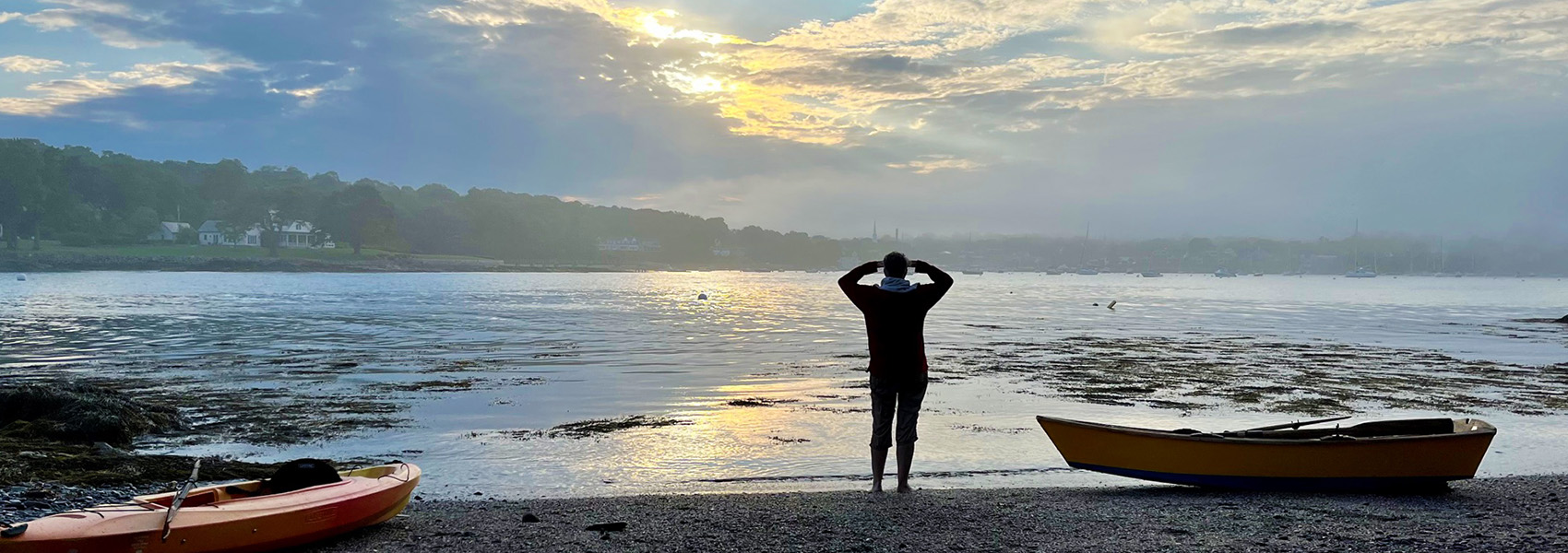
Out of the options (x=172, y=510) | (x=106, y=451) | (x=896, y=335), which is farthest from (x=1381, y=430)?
(x=106, y=451)

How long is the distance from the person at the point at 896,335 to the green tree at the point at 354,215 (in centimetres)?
17396

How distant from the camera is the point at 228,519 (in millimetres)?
7105

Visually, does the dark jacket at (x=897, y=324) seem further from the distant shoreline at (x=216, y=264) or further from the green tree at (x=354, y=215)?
the green tree at (x=354, y=215)

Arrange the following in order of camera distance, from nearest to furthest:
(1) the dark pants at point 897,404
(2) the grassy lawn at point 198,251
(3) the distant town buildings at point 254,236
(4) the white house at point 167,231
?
(1) the dark pants at point 897,404 → (2) the grassy lawn at point 198,251 → (4) the white house at point 167,231 → (3) the distant town buildings at point 254,236

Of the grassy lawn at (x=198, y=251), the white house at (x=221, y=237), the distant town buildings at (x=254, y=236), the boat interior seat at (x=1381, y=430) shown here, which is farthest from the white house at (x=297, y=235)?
the boat interior seat at (x=1381, y=430)

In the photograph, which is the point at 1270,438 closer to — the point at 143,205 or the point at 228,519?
the point at 228,519

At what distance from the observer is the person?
8.53 metres

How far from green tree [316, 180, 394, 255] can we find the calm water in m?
123

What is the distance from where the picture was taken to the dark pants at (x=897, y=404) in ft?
28.9

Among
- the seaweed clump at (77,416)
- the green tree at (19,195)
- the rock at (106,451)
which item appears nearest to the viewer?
the rock at (106,451)

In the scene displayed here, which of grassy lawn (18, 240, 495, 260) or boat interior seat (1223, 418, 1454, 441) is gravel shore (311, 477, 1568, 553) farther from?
grassy lawn (18, 240, 495, 260)

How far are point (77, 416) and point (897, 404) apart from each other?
10572mm

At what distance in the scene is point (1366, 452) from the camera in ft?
31.7

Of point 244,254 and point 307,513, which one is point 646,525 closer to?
point 307,513
